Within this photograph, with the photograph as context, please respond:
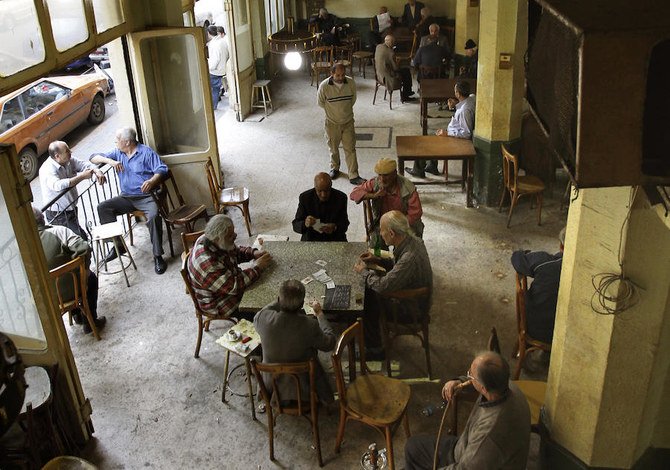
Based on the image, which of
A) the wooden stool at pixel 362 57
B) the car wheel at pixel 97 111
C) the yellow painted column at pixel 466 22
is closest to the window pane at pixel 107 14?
the car wheel at pixel 97 111

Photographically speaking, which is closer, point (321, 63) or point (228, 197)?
point (228, 197)

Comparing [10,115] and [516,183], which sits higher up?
[10,115]

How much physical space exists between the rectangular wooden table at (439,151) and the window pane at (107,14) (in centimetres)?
358

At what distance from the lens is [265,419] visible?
5191mm

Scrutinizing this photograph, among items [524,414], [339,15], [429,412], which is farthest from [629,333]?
[339,15]

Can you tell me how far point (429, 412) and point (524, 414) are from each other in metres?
1.50

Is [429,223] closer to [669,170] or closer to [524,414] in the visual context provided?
[524,414]

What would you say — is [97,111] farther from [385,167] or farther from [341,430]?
[341,430]

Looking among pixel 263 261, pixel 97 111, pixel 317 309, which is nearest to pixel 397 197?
pixel 263 261

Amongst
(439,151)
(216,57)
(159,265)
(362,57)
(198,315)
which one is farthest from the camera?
(362,57)

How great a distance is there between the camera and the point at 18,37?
5.01 meters

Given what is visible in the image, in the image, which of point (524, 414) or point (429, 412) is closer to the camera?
point (524, 414)

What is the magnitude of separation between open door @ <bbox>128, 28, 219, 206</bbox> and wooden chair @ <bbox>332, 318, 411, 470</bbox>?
4307mm

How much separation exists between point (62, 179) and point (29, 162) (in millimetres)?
3626
